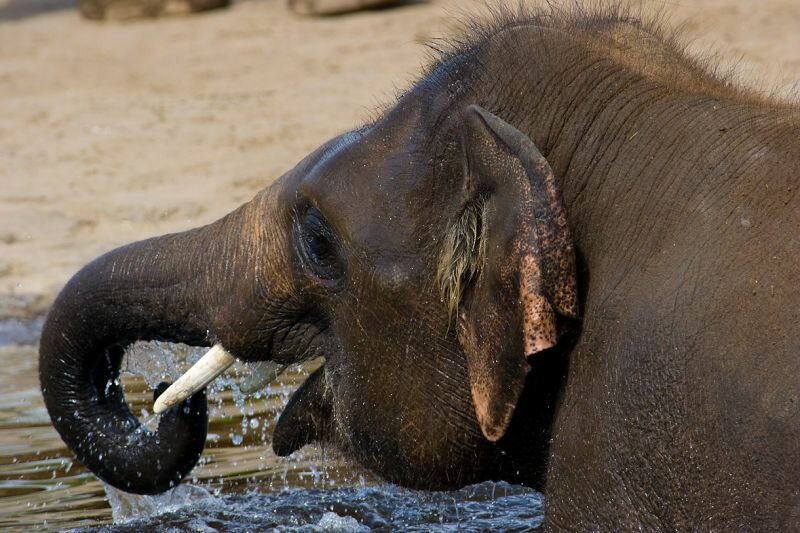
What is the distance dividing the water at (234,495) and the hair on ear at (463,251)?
1084 mm

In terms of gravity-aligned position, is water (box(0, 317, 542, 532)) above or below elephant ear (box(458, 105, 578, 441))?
below

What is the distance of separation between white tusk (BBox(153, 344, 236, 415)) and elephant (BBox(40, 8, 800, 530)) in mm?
23

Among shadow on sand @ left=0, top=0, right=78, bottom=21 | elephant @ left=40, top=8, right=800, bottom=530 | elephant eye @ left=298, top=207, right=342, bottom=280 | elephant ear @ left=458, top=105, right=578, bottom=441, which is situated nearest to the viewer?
elephant @ left=40, top=8, right=800, bottom=530

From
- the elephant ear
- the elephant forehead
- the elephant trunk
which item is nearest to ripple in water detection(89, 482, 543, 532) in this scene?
the elephant trunk

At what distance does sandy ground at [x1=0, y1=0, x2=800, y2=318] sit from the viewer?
309 inches

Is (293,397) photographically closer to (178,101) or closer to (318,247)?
(318,247)

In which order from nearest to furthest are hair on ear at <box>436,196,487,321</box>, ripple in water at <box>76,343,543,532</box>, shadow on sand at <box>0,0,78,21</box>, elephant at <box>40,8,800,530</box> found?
elephant at <box>40,8,800,530</box>
hair on ear at <box>436,196,487,321</box>
ripple in water at <box>76,343,543,532</box>
shadow on sand at <box>0,0,78,21</box>

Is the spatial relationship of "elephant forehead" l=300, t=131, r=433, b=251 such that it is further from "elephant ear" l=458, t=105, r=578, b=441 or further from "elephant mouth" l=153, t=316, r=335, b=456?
"elephant mouth" l=153, t=316, r=335, b=456

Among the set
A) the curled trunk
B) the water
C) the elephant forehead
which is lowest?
the water

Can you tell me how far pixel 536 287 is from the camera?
265 centimetres

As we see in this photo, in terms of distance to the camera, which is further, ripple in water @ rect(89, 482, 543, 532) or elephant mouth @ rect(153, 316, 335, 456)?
ripple in water @ rect(89, 482, 543, 532)

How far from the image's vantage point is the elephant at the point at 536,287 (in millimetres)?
2564

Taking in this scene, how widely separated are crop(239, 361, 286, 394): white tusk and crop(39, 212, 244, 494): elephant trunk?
0.12 meters

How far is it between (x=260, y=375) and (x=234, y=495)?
1252mm
